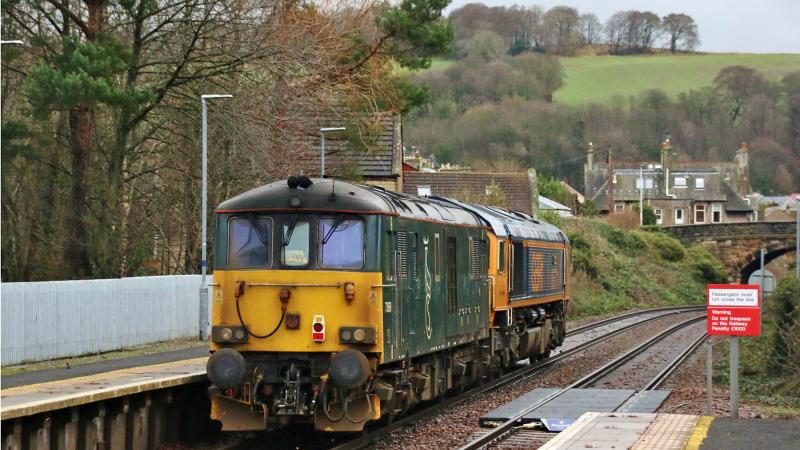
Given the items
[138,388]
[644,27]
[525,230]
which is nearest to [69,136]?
[525,230]

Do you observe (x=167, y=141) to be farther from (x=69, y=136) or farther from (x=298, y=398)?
(x=298, y=398)

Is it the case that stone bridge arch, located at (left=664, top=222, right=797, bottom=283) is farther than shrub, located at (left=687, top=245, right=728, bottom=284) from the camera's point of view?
Yes

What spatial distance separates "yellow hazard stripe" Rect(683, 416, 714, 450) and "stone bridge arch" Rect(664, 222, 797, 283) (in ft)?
208

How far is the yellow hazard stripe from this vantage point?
42.8 ft

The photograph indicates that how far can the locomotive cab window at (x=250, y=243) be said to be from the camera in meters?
14.7

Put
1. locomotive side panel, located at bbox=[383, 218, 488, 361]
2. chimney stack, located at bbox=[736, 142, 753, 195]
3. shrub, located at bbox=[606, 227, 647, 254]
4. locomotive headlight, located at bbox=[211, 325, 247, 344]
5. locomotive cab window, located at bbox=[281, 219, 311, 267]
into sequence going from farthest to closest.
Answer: chimney stack, located at bbox=[736, 142, 753, 195]
shrub, located at bbox=[606, 227, 647, 254]
locomotive side panel, located at bbox=[383, 218, 488, 361]
locomotive cab window, located at bbox=[281, 219, 311, 267]
locomotive headlight, located at bbox=[211, 325, 247, 344]

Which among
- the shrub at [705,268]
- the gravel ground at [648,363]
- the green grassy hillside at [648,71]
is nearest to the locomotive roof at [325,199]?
the gravel ground at [648,363]

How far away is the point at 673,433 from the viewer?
1409 cm

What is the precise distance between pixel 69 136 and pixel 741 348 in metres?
16.5

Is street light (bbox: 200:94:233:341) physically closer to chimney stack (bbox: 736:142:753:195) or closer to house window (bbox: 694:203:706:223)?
house window (bbox: 694:203:706:223)

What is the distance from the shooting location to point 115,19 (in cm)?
3005

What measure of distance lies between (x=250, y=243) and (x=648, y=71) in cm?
13279

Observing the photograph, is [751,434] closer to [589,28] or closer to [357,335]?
[357,335]

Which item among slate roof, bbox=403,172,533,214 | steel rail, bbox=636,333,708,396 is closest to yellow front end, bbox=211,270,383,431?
steel rail, bbox=636,333,708,396
